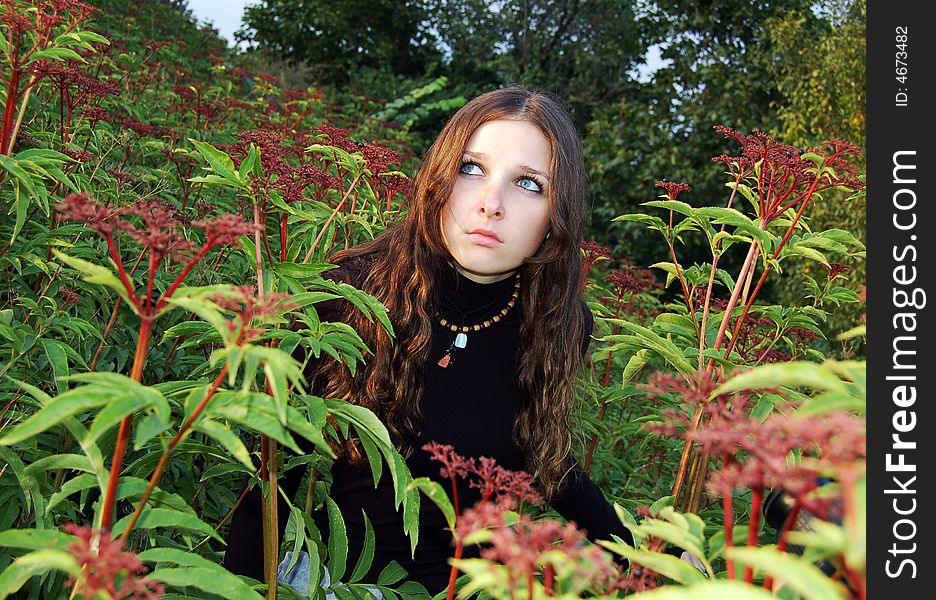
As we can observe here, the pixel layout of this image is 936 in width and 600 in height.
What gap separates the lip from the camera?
1.76 m

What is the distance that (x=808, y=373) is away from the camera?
55 centimetres

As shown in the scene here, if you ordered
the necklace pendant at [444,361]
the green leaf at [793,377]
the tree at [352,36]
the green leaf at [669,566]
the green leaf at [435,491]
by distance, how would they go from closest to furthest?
the green leaf at [793,377], the green leaf at [669,566], the green leaf at [435,491], the necklace pendant at [444,361], the tree at [352,36]

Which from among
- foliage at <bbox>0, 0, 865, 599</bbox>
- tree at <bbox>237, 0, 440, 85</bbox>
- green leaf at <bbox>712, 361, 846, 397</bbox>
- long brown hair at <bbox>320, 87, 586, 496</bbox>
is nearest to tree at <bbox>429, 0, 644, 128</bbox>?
tree at <bbox>237, 0, 440, 85</bbox>

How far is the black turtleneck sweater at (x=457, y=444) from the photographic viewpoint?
192 cm

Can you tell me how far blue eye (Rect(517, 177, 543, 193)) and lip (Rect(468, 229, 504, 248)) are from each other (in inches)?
6.4

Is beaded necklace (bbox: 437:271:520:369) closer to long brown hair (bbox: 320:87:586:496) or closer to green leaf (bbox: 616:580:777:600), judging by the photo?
long brown hair (bbox: 320:87:586:496)

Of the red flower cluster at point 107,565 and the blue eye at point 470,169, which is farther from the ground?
the blue eye at point 470,169

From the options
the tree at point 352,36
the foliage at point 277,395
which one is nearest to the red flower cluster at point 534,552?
the foliage at point 277,395

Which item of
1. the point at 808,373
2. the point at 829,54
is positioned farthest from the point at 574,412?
the point at 829,54

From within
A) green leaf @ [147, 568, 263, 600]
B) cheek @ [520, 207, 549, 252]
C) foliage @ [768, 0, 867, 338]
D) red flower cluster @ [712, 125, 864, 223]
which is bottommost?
green leaf @ [147, 568, 263, 600]

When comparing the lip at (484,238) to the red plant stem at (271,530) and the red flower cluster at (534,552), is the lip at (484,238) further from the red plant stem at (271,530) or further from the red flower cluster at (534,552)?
the red flower cluster at (534,552)

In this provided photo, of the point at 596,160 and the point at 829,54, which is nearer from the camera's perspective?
the point at 829,54
